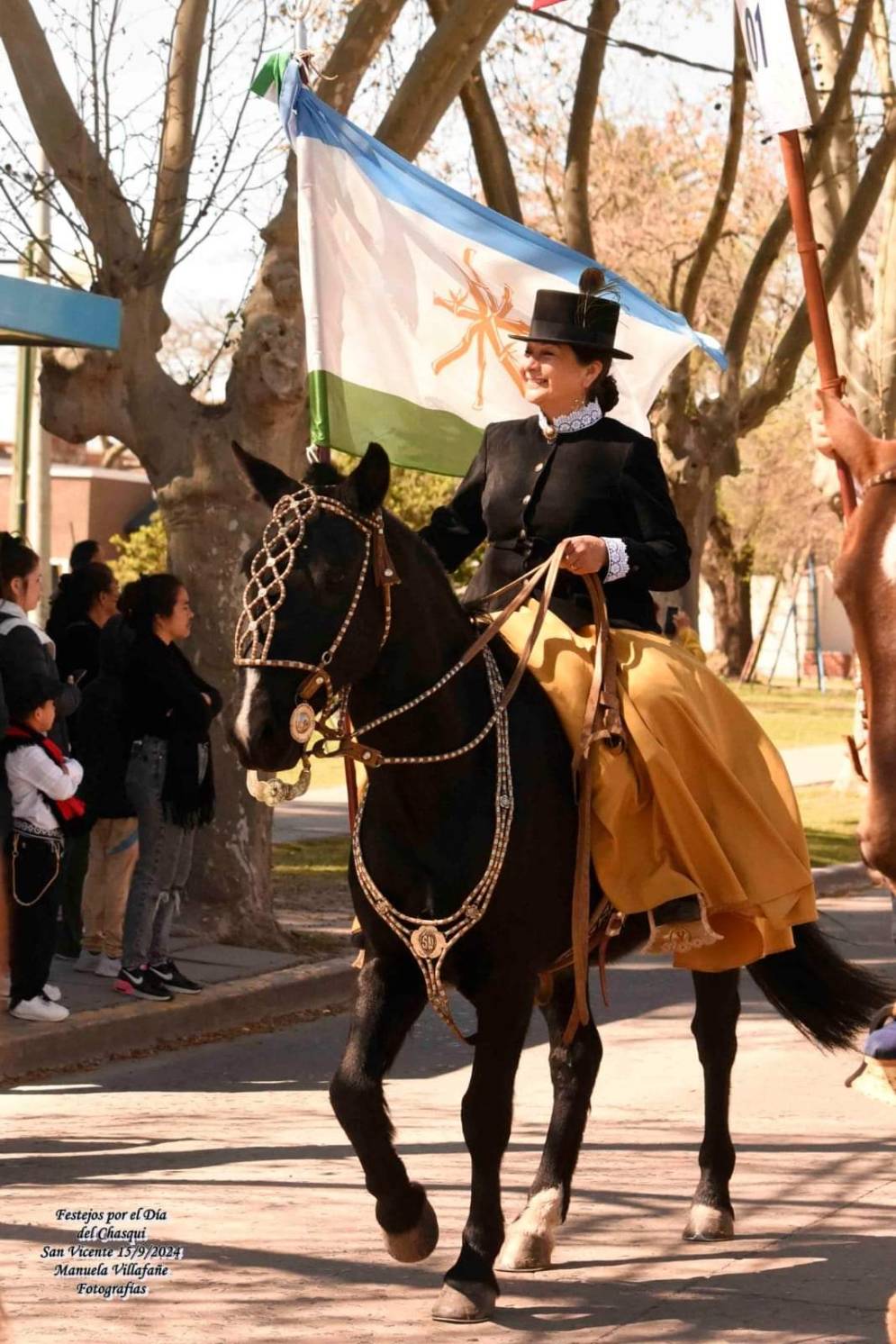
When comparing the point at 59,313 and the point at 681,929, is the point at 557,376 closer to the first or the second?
the point at 681,929

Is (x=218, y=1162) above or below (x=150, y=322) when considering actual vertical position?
below

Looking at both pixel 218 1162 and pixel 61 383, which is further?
pixel 61 383

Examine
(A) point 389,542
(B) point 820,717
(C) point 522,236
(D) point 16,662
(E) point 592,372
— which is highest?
(C) point 522,236

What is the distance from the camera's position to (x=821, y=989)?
640cm

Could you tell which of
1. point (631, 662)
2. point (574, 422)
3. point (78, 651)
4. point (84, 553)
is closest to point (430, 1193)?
point (631, 662)

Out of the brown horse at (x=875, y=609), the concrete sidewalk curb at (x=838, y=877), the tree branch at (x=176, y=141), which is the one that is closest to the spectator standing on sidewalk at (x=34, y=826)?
the tree branch at (x=176, y=141)

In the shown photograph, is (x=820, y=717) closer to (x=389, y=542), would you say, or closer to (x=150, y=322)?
(x=150, y=322)

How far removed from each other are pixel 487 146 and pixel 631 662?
9.59 m

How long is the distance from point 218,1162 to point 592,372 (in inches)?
121

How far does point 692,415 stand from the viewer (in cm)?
1642

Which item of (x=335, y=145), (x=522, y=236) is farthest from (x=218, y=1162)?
(x=522, y=236)

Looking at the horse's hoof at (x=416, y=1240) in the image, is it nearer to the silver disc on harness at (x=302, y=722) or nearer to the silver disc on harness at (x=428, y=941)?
the silver disc on harness at (x=428, y=941)

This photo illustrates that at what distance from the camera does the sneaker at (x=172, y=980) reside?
9.53 m

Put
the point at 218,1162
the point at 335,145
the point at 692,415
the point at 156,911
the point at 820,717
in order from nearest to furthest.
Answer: the point at 218,1162, the point at 335,145, the point at 156,911, the point at 692,415, the point at 820,717
